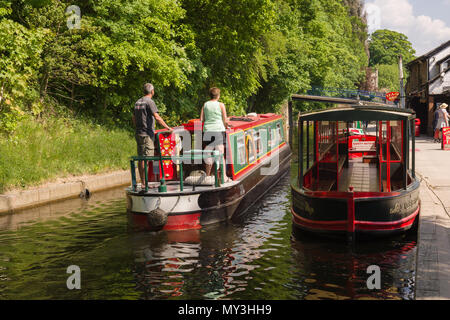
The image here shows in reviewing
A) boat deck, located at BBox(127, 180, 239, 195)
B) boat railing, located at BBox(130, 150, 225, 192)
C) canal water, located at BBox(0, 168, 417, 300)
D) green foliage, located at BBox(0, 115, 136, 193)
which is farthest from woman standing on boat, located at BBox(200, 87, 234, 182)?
green foliage, located at BBox(0, 115, 136, 193)

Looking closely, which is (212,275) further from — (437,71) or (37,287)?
(437,71)

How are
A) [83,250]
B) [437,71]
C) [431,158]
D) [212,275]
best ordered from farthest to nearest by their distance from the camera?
[437,71]
[431,158]
[83,250]
[212,275]

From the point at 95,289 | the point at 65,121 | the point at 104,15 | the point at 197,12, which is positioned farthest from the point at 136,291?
the point at 197,12

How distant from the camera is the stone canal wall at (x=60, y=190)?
39.6 feet

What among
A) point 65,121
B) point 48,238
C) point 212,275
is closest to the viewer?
point 212,275

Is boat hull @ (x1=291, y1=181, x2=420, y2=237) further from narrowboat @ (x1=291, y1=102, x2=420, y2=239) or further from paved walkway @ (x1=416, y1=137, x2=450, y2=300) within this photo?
paved walkway @ (x1=416, y1=137, x2=450, y2=300)

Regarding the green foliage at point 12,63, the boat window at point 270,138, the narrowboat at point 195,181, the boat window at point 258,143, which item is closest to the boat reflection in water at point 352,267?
the narrowboat at point 195,181

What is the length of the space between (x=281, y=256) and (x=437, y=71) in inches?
1433

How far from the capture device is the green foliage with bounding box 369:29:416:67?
397 ft

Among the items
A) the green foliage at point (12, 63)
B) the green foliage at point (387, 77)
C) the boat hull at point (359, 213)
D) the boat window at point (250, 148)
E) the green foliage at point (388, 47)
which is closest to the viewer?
the boat hull at point (359, 213)

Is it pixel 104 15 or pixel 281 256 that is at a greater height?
pixel 104 15

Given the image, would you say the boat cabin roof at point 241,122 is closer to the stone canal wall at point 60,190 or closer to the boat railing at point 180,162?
the boat railing at point 180,162

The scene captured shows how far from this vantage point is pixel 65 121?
17.7 metres

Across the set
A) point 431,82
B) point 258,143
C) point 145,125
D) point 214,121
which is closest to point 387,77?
point 431,82
